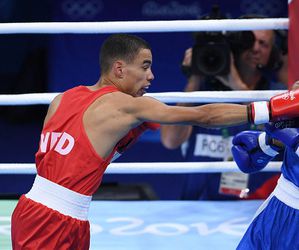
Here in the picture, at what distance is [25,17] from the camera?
5.03 metres

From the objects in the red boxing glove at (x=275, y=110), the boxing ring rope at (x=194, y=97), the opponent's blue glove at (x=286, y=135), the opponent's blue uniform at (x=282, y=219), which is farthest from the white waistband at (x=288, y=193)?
the boxing ring rope at (x=194, y=97)

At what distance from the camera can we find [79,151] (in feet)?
7.78

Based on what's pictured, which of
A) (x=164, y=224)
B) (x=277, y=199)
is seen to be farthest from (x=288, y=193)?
(x=164, y=224)

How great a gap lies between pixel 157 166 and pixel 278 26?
0.62m

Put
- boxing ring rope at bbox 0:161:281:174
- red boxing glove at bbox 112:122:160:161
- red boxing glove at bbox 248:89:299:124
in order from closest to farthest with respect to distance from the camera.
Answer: red boxing glove at bbox 248:89:299:124 → red boxing glove at bbox 112:122:160:161 → boxing ring rope at bbox 0:161:281:174

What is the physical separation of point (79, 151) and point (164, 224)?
0.79 metres

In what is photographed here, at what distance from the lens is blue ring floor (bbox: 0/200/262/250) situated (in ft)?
9.52

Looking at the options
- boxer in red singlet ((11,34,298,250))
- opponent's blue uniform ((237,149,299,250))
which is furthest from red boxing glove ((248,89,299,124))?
opponent's blue uniform ((237,149,299,250))

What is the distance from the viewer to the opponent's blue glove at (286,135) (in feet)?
7.91

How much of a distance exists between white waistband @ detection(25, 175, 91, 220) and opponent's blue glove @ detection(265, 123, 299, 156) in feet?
1.69

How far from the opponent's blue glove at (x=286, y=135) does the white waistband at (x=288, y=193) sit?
0.35 feet

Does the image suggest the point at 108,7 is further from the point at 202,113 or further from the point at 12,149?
the point at 202,113

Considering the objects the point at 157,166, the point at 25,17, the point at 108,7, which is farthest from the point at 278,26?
the point at 25,17

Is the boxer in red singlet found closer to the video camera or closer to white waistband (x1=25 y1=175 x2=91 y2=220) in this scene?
white waistband (x1=25 y1=175 x2=91 y2=220)
